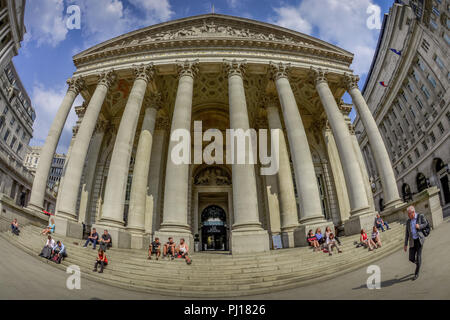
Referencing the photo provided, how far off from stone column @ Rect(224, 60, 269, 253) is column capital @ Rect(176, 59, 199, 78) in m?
4.02

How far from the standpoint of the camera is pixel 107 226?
1397 cm

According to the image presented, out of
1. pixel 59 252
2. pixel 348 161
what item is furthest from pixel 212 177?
pixel 59 252

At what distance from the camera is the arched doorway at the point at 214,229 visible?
1037 inches

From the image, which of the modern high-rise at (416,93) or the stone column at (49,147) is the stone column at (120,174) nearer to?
the stone column at (49,147)

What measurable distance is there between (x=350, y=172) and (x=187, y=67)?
581 inches

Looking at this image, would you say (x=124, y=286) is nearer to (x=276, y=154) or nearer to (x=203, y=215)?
(x=276, y=154)

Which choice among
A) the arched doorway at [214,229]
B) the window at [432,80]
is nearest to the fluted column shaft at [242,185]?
the arched doorway at [214,229]

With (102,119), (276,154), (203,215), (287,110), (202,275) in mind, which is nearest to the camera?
(202,275)

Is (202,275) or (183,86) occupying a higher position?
(183,86)

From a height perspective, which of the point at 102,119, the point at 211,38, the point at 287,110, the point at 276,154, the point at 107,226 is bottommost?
the point at 107,226
